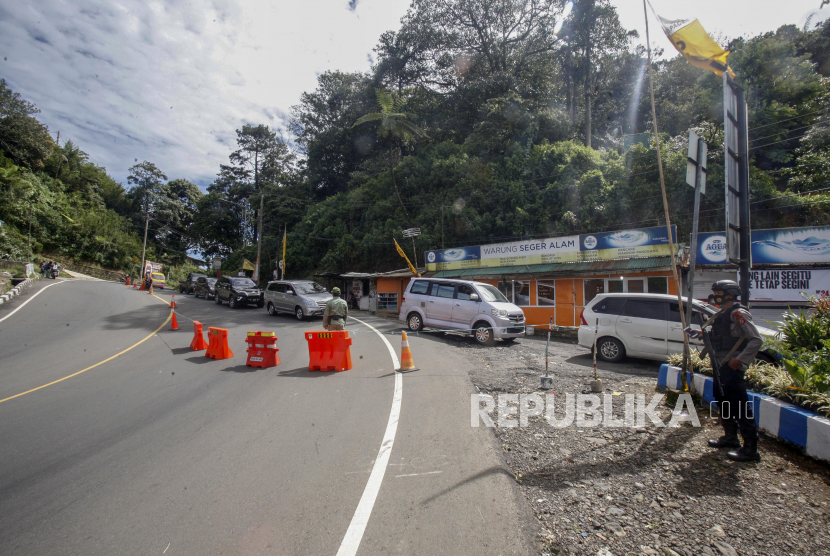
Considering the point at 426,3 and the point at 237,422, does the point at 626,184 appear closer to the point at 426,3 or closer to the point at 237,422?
the point at 237,422

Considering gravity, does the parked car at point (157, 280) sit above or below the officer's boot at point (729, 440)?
above

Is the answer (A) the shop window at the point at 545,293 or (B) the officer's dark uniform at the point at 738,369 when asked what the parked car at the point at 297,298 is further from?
(B) the officer's dark uniform at the point at 738,369

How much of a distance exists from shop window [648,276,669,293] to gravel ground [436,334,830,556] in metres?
12.1

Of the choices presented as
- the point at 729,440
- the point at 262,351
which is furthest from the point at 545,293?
the point at 729,440

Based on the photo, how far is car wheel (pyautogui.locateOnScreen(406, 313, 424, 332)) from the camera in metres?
14.3

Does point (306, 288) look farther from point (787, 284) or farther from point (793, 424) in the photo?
point (787, 284)

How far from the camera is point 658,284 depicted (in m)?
15.7

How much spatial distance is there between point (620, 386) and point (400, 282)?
61.5ft

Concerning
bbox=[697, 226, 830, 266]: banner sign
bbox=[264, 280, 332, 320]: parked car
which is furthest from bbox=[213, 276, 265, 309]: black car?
bbox=[697, 226, 830, 266]: banner sign

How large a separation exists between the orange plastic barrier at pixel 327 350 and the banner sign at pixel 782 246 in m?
13.7

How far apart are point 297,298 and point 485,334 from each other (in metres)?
10.1

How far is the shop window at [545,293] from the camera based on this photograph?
18.1 meters

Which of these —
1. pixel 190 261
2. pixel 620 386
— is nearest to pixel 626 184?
pixel 620 386

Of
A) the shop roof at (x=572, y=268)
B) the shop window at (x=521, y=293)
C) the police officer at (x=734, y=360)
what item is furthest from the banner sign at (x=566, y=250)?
the police officer at (x=734, y=360)
